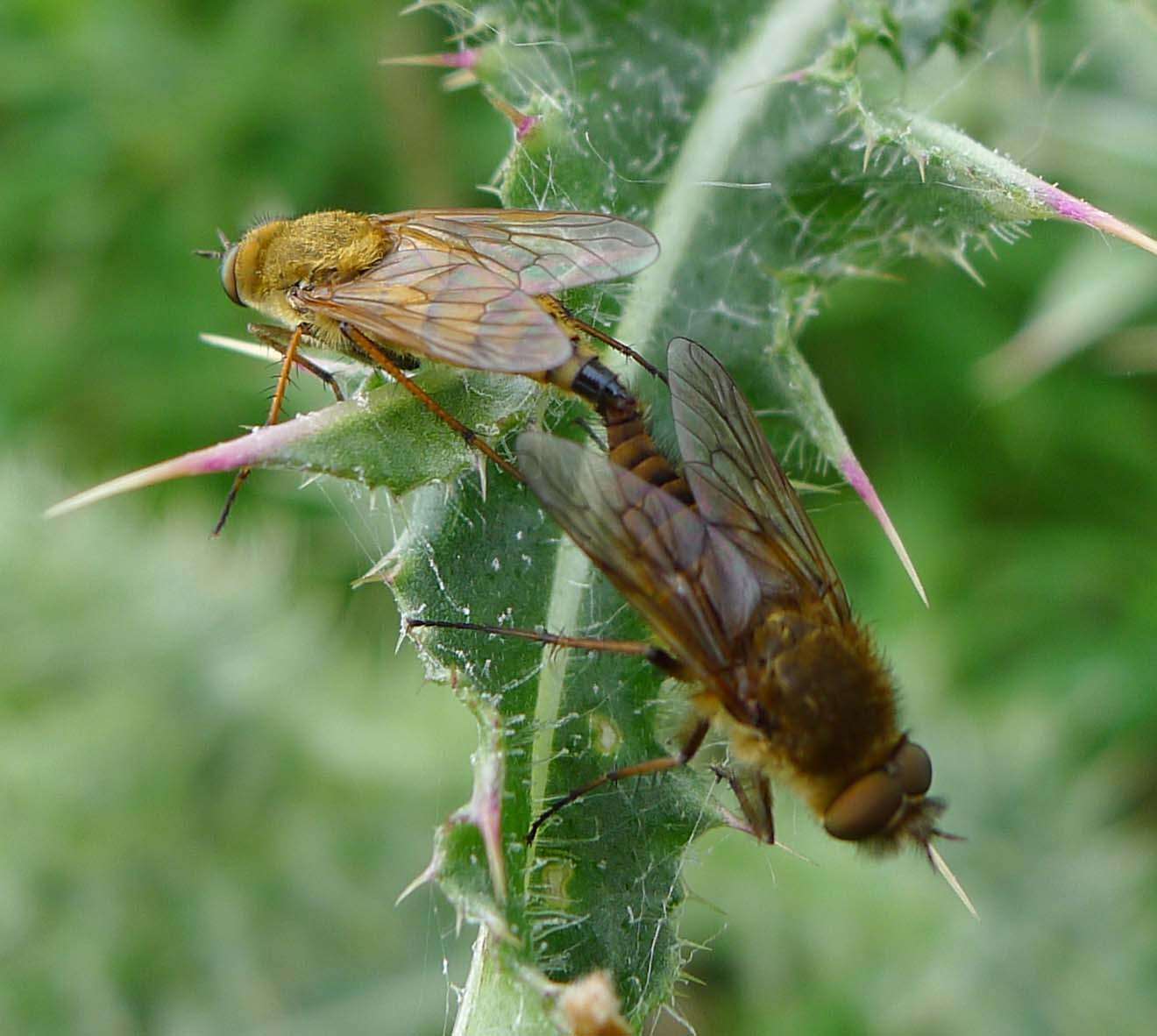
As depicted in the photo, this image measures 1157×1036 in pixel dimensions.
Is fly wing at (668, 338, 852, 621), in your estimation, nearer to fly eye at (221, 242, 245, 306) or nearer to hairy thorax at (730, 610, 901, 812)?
hairy thorax at (730, 610, 901, 812)

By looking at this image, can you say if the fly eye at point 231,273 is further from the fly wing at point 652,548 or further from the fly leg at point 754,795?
the fly leg at point 754,795

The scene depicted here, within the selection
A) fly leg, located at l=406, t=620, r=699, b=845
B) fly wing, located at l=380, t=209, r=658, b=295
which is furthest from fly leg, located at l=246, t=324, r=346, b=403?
fly leg, located at l=406, t=620, r=699, b=845

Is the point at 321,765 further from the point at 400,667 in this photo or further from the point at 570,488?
the point at 570,488

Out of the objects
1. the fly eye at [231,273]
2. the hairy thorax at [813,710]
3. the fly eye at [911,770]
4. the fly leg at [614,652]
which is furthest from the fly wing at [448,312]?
the fly eye at [911,770]

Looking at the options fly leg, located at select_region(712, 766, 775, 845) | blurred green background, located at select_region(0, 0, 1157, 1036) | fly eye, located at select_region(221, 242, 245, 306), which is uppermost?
fly eye, located at select_region(221, 242, 245, 306)

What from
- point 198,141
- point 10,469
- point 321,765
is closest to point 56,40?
point 198,141

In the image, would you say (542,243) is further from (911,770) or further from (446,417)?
(911,770)

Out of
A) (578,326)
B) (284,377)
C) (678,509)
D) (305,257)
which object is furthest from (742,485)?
(305,257)
